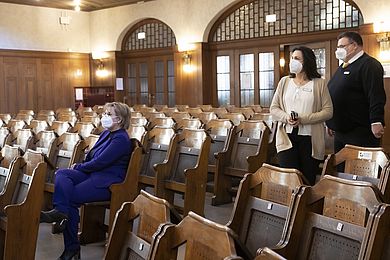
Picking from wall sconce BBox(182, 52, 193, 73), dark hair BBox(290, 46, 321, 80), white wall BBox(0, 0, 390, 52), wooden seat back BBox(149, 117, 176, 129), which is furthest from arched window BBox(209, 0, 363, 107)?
dark hair BBox(290, 46, 321, 80)

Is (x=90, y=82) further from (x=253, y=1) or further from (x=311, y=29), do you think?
(x=311, y=29)

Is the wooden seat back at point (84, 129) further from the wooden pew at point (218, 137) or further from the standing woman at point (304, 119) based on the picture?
the standing woman at point (304, 119)

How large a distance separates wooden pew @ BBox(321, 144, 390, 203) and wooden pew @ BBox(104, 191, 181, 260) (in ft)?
4.06

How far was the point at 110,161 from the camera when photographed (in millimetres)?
3959

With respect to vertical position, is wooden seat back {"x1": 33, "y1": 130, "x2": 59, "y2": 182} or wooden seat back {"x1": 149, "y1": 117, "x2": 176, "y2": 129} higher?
wooden seat back {"x1": 149, "y1": 117, "x2": 176, "y2": 129}

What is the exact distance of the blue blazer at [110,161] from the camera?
3.94m

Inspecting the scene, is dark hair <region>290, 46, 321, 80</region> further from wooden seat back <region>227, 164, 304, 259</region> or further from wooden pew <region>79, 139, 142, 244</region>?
wooden pew <region>79, 139, 142, 244</region>

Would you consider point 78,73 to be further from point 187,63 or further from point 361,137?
point 361,137

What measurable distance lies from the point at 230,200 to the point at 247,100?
A: 22.0 ft

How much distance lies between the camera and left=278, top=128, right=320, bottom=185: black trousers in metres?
3.65

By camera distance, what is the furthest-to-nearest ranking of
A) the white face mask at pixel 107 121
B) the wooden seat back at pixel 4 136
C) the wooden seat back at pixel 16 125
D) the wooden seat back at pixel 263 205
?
the wooden seat back at pixel 16 125
the wooden seat back at pixel 4 136
the white face mask at pixel 107 121
the wooden seat back at pixel 263 205

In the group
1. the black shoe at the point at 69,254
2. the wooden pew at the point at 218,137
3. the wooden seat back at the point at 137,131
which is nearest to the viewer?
the black shoe at the point at 69,254

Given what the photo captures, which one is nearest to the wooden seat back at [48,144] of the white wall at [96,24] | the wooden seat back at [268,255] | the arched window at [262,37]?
the wooden seat back at [268,255]

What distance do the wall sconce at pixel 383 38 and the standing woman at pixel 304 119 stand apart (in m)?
5.95
